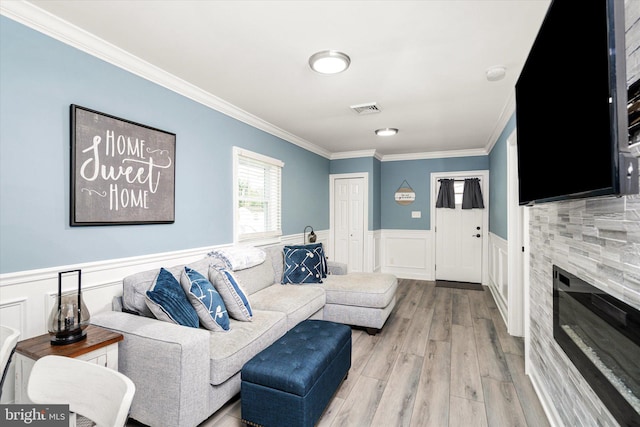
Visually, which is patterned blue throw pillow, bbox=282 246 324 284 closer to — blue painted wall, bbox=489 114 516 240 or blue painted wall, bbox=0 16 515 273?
blue painted wall, bbox=0 16 515 273

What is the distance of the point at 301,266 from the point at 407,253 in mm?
3198

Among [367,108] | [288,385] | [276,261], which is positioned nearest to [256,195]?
[276,261]

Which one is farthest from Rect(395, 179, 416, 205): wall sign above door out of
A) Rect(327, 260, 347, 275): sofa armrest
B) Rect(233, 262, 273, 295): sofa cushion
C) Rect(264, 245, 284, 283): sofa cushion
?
Rect(233, 262, 273, 295): sofa cushion

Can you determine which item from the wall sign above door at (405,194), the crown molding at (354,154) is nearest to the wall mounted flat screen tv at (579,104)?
the crown molding at (354,154)

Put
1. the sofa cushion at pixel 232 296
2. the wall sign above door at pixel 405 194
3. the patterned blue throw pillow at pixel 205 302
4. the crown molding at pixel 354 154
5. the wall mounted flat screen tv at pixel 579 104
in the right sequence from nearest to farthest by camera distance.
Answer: the wall mounted flat screen tv at pixel 579 104 < the patterned blue throw pillow at pixel 205 302 < the sofa cushion at pixel 232 296 < the crown molding at pixel 354 154 < the wall sign above door at pixel 405 194

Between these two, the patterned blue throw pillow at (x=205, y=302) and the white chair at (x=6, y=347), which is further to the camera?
the patterned blue throw pillow at (x=205, y=302)

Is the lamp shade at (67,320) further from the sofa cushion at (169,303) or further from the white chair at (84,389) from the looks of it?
the white chair at (84,389)

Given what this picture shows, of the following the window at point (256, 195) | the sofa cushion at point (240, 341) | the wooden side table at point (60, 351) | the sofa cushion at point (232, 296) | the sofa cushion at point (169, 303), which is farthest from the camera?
the window at point (256, 195)

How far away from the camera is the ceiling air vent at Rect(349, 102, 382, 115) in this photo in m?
3.34

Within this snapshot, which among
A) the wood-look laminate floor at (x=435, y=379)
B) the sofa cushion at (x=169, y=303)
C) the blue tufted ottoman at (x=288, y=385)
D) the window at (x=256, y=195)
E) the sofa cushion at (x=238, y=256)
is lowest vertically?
the wood-look laminate floor at (x=435, y=379)

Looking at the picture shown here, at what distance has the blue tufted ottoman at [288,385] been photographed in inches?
67.9

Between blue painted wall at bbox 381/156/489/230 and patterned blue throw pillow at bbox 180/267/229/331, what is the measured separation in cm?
466

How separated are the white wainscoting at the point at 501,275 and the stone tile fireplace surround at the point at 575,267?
133 cm

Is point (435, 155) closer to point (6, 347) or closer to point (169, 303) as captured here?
point (169, 303)
